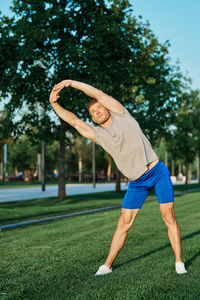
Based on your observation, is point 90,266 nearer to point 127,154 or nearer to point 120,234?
point 120,234

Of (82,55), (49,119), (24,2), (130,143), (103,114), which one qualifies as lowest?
(130,143)

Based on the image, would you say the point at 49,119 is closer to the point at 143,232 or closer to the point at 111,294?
the point at 143,232

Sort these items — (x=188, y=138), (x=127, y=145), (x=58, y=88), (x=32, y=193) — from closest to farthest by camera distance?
(x=127, y=145) → (x=58, y=88) → (x=32, y=193) → (x=188, y=138)

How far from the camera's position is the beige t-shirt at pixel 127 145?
4.54 meters

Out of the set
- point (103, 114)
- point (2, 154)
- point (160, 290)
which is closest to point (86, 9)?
point (103, 114)

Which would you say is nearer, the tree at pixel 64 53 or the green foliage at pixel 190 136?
the tree at pixel 64 53

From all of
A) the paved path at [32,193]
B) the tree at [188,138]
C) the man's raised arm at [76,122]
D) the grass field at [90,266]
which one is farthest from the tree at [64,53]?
the tree at [188,138]

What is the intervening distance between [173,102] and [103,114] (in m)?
23.2

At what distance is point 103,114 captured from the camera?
182 inches

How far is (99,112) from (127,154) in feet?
1.82

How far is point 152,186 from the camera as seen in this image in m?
4.73

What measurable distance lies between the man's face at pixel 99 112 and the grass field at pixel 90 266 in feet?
5.59

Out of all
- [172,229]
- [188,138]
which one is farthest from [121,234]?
[188,138]

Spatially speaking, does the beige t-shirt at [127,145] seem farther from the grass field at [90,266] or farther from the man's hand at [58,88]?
the grass field at [90,266]
